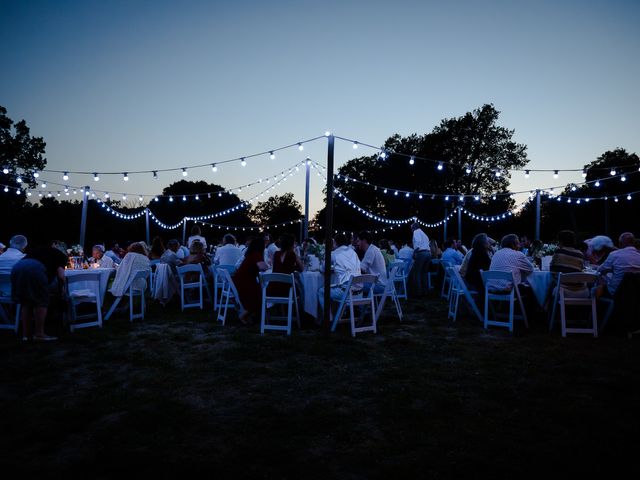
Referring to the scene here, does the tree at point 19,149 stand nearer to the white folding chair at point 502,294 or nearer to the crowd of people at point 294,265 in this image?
the crowd of people at point 294,265

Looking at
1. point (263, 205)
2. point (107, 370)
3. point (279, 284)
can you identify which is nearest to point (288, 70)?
point (279, 284)

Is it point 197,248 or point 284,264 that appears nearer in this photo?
point 284,264

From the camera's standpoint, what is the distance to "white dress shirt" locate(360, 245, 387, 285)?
242 inches

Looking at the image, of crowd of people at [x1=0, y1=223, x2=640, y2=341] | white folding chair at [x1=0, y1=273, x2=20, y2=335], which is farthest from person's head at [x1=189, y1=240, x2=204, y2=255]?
white folding chair at [x1=0, y1=273, x2=20, y2=335]

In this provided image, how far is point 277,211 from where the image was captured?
43.0m

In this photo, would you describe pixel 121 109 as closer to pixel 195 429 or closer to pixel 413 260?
pixel 413 260

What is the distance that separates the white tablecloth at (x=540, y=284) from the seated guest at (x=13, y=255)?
7078mm

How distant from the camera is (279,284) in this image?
19.2ft

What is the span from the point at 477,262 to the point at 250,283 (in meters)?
3.46

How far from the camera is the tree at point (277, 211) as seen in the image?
4175 cm

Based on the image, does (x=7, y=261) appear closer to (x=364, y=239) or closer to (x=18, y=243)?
(x=18, y=243)

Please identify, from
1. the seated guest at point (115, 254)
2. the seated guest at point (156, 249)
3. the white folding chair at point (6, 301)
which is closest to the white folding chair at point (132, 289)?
the white folding chair at point (6, 301)

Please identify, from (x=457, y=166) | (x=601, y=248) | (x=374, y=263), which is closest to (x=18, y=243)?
(x=374, y=263)

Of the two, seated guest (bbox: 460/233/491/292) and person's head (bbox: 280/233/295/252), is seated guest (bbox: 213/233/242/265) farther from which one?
seated guest (bbox: 460/233/491/292)
